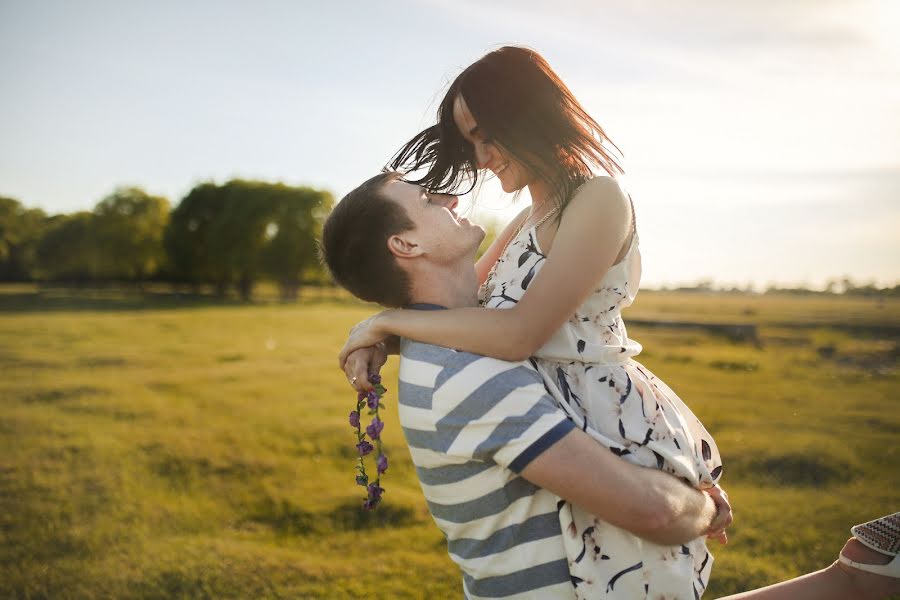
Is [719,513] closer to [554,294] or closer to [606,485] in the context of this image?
[606,485]

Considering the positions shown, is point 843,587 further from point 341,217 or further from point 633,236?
point 341,217

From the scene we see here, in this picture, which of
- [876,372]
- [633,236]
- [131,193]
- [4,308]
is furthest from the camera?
[131,193]

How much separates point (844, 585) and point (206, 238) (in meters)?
68.4

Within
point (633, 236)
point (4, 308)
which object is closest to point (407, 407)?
point (633, 236)

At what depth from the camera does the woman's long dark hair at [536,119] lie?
2.44 meters

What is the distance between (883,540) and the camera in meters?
2.57

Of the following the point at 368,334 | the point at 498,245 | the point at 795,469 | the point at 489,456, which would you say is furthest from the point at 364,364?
the point at 795,469

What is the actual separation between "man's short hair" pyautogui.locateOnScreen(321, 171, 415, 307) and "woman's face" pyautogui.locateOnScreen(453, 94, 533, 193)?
378 mm

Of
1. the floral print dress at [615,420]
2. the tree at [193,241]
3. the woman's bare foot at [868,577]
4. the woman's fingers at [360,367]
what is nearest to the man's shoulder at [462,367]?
the floral print dress at [615,420]

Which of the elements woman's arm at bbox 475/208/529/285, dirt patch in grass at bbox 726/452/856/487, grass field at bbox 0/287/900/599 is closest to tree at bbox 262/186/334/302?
grass field at bbox 0/287/900/599

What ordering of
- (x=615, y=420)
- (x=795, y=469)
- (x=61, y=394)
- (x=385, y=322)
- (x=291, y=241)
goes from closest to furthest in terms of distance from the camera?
(x=615, y=420)
(x=385, y=322)
(x=795, y=469)
(x=61, y=394)
(x=291, y=241)

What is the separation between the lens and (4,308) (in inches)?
1256

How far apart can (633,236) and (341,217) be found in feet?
3.72

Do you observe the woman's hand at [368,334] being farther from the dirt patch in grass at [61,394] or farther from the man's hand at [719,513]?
the dirt patch in grass at [61,394]
